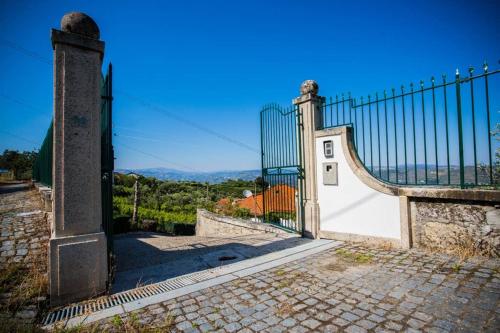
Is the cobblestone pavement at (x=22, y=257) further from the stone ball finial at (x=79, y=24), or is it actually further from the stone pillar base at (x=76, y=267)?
the stone ball finial at (x=79, y=24)

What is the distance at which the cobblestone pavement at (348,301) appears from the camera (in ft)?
8.48

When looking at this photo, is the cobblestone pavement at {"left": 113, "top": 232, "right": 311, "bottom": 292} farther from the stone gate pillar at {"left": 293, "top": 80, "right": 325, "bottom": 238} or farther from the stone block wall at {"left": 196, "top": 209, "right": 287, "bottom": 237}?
the stone block wall at {"left": 196, "top": 209, "right": 287, "bottom": 237}

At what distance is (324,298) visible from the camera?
3.16 m

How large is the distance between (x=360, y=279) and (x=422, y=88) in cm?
382

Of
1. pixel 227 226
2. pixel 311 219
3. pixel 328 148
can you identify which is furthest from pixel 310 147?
pixel 227 226

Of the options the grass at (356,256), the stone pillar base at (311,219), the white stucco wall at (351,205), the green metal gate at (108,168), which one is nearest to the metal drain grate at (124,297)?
the green metal gate at (108,168)

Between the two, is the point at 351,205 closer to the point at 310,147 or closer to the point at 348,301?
the point at 310,147

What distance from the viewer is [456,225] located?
454 cm

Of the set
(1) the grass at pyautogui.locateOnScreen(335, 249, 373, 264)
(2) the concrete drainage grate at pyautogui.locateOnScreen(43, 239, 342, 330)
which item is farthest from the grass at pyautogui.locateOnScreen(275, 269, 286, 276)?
(1) the grass at pyautogui.locateOnScreen(335, 249, 373, 264)

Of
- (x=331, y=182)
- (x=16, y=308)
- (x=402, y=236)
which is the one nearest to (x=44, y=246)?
(x=16, y=308)

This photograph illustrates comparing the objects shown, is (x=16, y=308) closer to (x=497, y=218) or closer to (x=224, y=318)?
(x=224, y=318)

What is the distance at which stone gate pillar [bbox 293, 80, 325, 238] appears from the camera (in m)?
6.42

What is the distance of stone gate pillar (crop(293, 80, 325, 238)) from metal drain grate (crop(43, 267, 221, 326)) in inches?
122

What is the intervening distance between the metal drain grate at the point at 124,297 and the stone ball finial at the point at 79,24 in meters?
3.54
